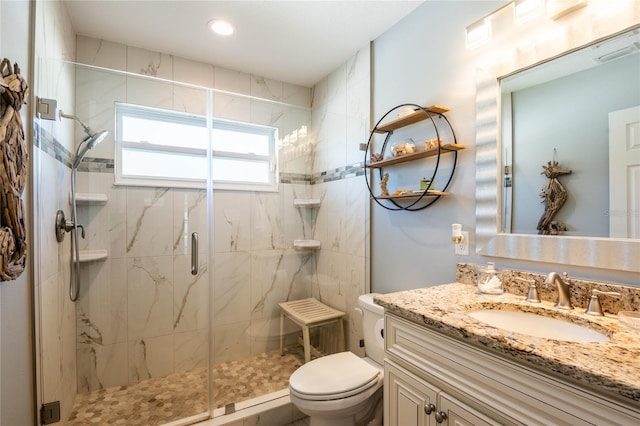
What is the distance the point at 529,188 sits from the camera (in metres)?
1.26

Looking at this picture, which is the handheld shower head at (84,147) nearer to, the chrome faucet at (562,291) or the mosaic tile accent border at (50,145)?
the mosaic tile accent border at (50,145)

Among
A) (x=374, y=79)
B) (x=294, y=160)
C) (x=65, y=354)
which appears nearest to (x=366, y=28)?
(x=374, y=79)

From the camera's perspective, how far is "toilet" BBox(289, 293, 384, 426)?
139cm

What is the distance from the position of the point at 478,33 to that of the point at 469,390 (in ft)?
5.00

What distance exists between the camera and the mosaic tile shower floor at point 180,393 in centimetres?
177

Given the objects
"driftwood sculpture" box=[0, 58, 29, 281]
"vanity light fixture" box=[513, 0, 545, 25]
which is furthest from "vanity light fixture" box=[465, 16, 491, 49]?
"driftwood sculpture" box=[0, 58, 29, 281]

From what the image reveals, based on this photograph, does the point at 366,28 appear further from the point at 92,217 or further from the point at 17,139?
the point at 92,217

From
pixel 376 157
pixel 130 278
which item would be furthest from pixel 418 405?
pixel 130 278

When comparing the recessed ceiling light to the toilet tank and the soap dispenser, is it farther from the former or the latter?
A: the soap dispenser

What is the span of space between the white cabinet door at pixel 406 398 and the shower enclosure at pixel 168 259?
112 cm

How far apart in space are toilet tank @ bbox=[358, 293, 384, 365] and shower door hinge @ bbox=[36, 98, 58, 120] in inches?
75.8

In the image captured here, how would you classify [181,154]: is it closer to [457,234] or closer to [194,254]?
[194,254]

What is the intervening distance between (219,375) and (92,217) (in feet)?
4.29

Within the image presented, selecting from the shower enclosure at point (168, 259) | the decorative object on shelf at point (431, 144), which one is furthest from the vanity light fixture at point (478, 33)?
the shower enclosure at point (168, 259)
